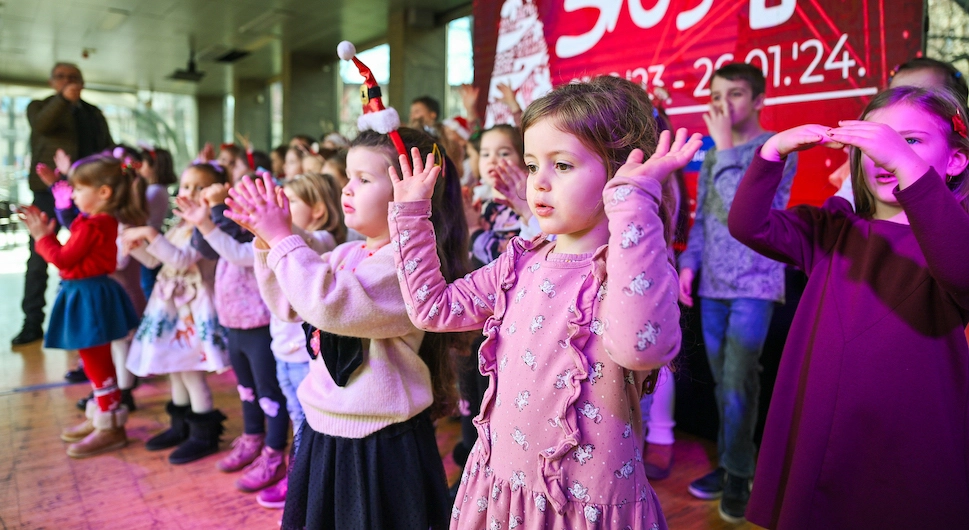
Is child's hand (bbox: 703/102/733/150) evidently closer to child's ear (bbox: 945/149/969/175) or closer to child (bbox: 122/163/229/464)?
child's ear (bbox: 945/149/969/175)

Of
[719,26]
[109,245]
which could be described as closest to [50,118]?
[109,245]

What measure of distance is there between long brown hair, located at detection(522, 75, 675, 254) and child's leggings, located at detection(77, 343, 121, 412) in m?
2.27

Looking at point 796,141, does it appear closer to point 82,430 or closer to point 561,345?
point 561,345

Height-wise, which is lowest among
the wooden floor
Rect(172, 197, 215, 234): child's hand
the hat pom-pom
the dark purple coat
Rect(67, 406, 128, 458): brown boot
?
the wooden floor

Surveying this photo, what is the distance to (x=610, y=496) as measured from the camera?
0.92 m

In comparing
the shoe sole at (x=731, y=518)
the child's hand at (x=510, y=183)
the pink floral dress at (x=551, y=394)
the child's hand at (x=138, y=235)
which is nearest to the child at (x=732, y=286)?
the shoe sole at (x=731, y=518)

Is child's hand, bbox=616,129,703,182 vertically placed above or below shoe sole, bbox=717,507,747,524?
above

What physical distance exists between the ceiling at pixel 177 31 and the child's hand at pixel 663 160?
630cm

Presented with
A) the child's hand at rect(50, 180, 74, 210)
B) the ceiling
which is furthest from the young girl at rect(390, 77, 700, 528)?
the ceiling

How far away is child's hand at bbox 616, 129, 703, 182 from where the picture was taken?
801 mm

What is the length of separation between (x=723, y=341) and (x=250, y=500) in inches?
65.6

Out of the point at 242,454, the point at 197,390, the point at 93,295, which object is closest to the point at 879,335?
the point at 242,454

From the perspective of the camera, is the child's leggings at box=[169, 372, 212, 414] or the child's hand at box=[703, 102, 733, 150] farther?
the child's leggings at box=[169, 372, 212, 414]

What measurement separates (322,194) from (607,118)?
137 cm
